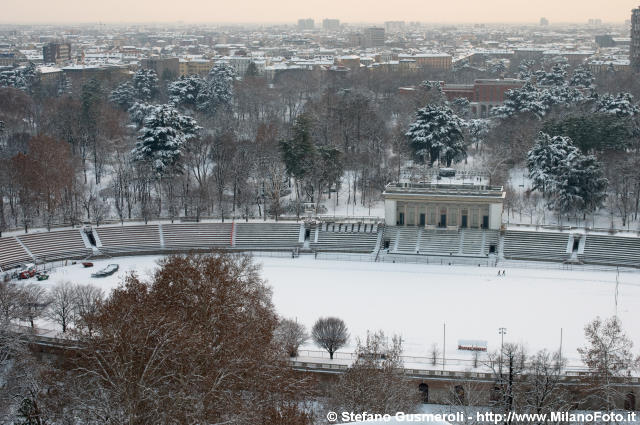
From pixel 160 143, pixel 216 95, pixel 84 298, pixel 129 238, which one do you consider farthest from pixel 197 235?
pixel 216 95

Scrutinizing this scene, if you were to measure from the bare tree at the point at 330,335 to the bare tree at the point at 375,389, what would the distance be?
3.36 metres

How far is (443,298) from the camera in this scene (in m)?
37.6

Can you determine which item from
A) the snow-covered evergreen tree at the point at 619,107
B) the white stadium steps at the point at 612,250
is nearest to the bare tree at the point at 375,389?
the white stadium steps at the point at 612,250

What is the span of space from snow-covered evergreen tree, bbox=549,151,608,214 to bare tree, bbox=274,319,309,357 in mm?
22654

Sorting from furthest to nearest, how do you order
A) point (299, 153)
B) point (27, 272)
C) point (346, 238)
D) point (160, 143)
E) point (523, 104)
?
point (523, 104) → point (160, 143) → point (299, 153) → point (346, 238) → point (27, 272)

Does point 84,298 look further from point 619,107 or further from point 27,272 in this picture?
point 619,107

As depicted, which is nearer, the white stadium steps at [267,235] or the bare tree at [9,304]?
the bare tree at [9,304]

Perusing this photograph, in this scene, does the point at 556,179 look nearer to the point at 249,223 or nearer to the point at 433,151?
the point at 433,151

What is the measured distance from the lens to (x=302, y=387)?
2548 cm

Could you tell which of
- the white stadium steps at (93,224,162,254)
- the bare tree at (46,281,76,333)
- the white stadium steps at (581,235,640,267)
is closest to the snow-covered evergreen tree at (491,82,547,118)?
the white stadium steps at (581,235,640,267)

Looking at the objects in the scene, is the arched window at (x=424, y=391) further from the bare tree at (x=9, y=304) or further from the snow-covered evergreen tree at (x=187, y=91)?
the snow-covered evergreen tree at (x=187, y=91)

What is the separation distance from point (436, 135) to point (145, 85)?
34.7 meters

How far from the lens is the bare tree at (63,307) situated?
108ft

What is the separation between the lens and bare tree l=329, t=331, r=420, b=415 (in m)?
23.8
